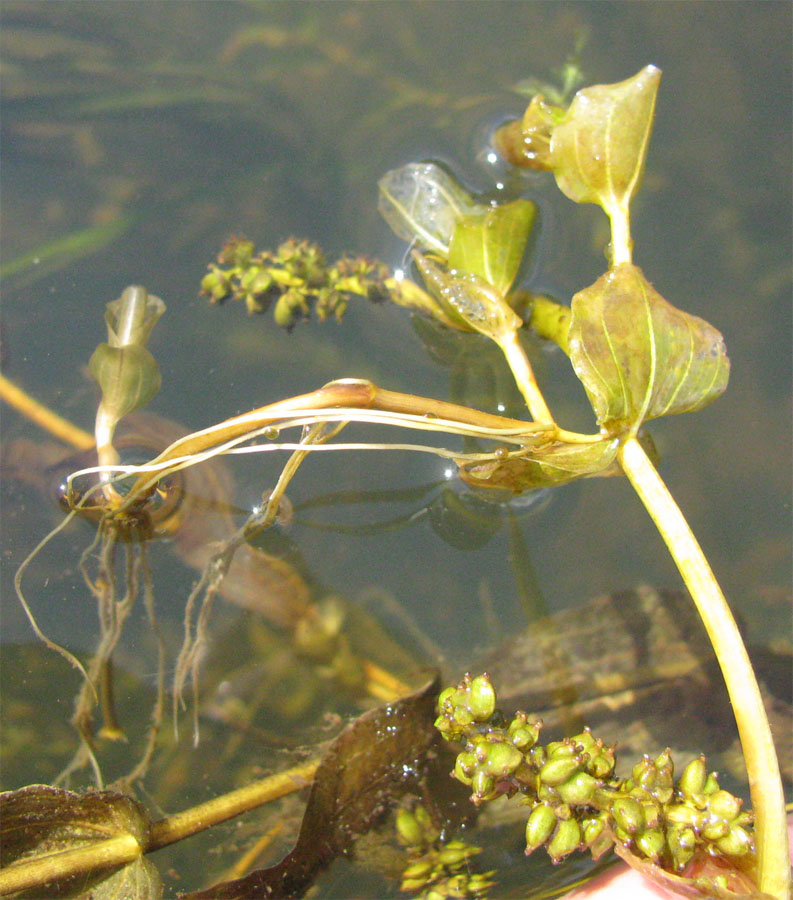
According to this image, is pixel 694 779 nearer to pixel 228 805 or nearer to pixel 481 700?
pixel 481 700

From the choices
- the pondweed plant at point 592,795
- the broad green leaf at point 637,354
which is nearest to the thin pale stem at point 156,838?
the pondweed plant at point 592,795

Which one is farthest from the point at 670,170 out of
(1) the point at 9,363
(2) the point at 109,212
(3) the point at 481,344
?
(1) the point at 9,363

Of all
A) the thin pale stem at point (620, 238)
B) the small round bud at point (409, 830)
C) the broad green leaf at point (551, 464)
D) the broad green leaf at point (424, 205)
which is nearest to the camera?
the broad green leaf at point (551, 464)

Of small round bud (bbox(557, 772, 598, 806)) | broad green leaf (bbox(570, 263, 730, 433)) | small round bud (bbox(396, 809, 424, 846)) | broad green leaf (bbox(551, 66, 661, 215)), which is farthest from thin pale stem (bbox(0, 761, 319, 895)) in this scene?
broad green leaf (bbox(551, 66, 661, 215))

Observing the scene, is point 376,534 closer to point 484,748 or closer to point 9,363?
point 484,748

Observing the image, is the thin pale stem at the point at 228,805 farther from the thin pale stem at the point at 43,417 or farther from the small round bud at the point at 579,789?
the thin pale stem at the point at 43,417
